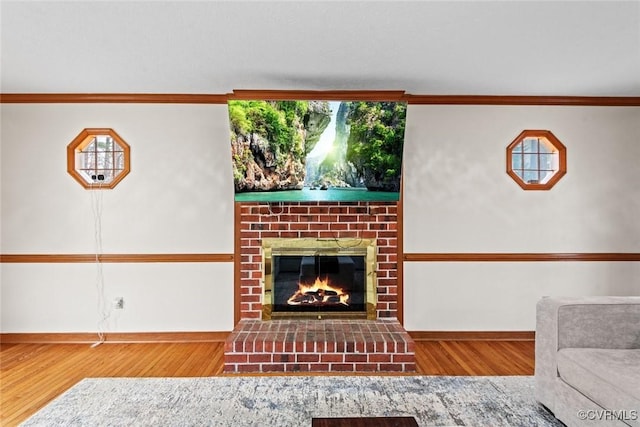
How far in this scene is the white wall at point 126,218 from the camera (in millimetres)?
3633

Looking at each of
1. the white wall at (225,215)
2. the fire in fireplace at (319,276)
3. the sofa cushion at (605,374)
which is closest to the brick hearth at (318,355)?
the fire in fireplace at (319,276)

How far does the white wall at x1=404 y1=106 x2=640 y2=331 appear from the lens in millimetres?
3707

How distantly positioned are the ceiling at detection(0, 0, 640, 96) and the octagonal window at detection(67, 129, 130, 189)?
0.43m

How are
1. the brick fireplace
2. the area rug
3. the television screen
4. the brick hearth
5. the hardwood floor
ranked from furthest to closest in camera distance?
the brick fireplace, the television screen, the brick hearth, the hardwood floor, the area rug

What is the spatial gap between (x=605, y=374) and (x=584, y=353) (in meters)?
0.22

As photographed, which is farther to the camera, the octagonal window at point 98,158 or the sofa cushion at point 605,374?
the octagonal window at point 98,158

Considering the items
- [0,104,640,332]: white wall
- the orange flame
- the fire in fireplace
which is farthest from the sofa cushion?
the orange flame

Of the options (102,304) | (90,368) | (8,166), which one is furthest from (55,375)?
(8,166)

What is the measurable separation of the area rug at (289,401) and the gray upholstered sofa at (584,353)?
24cm

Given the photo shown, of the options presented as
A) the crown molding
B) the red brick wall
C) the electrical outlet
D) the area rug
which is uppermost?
the crown molding

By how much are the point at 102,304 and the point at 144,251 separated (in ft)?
2.05

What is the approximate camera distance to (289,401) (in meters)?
2.46

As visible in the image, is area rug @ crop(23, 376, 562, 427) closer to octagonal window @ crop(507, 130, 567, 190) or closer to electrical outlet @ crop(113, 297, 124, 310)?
electrical outlet @ crop(113, 297, 124, 310)

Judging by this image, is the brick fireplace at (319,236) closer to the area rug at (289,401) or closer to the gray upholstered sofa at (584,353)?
the area rug at (289,401)
